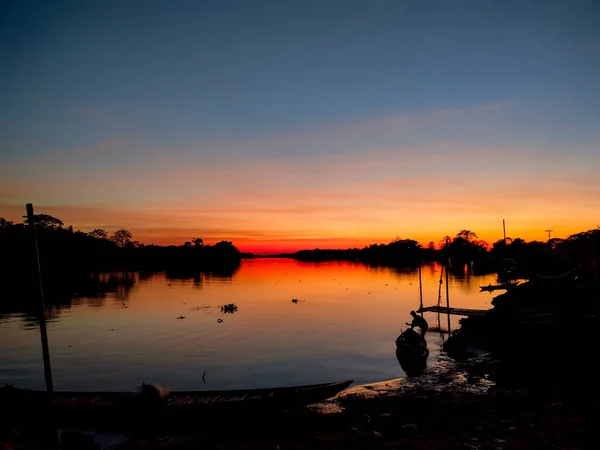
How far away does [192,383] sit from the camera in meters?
22.2

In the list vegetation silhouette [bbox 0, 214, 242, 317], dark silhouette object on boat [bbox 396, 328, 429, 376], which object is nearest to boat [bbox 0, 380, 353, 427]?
dark silhouette object on boat [bbox 396, 328, 429, 376]

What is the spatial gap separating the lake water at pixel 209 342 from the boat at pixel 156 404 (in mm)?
7049

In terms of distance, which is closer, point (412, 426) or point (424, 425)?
point (412, 426)

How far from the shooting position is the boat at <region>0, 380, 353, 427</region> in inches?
520

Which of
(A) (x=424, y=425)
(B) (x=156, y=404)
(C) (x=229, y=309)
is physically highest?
(B) (x=156, y=404)

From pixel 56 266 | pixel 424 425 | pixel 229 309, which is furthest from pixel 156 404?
pixel 56 266

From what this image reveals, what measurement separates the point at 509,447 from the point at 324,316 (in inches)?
1388

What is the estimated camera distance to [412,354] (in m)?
23.2

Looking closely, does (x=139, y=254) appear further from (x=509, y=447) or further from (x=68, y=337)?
(x=509, y=447)

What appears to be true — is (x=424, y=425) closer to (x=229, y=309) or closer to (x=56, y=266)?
(x=229, y=309)

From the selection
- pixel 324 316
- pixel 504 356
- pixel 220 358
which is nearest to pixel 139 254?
pixel 324 316

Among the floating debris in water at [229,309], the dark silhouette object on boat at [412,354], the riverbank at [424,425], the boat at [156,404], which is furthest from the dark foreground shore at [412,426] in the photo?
the floating debris in water at [229,309]

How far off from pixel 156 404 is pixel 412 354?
14543 mm

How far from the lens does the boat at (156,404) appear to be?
13219 millimetres
